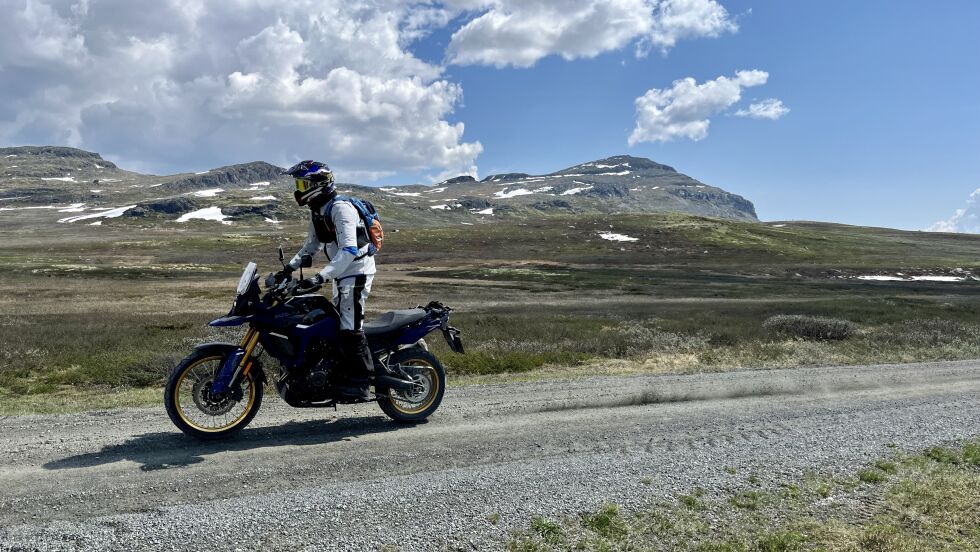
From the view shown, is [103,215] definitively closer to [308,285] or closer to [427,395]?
[308,285]

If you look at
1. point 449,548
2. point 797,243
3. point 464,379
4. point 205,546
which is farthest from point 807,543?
point 797,243

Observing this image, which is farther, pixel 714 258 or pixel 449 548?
pixel 714 258

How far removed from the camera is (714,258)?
106 metres

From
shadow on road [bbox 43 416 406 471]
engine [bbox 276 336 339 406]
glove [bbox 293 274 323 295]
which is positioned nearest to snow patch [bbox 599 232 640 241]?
shadow on road [bbox 43 416 406 471]

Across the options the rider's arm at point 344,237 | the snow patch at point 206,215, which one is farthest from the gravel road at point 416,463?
the snow patch at point 206,215

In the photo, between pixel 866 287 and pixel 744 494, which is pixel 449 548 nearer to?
pixel 744 494

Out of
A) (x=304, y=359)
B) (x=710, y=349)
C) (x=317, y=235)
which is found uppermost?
(x=317, y=235)

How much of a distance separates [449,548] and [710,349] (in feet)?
57.4

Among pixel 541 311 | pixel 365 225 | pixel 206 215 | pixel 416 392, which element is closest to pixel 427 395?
pixel 416 392

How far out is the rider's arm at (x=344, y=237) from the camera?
771 cm

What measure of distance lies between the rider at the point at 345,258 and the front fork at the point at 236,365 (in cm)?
89

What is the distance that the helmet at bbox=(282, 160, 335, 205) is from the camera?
7969 millimetres

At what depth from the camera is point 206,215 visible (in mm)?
186000

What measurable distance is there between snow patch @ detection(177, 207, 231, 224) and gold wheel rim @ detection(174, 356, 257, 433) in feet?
→ 622
